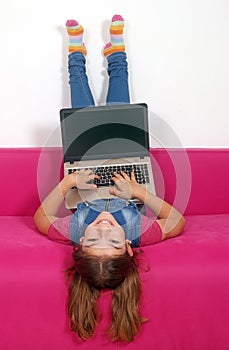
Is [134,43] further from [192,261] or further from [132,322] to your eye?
[132,322]

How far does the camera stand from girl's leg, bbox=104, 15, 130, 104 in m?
2.05

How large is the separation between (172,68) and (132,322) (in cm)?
116

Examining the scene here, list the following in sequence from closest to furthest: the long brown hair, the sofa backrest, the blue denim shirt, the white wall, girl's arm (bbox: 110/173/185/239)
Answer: the long brown hair
the blue denim shirt
girl's arm (bbox: 110/173/185/239)
the sofa backrest
the white wall

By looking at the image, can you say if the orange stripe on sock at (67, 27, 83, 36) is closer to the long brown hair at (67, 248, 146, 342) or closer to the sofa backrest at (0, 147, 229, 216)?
the sofa backrest at (0, 147, 229, 216)

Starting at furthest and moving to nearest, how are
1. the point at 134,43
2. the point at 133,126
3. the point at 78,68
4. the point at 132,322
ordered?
1. the point at 134,43
2. the point at 78,68
3. the point at 133,126
4. the point at 132,322

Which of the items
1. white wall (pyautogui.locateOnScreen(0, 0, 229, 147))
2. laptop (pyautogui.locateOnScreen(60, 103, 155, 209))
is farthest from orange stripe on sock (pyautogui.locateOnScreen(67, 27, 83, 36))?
laptop (pyautogui.locateOnScreen(60, 103, 155, 209))

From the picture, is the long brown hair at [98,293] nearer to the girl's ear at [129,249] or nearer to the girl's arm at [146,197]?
the girl's ear at [129,249]

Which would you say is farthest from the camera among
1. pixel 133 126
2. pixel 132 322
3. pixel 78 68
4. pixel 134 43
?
pixel 134 43

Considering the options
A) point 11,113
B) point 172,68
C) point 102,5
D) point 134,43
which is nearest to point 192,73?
point 172,68

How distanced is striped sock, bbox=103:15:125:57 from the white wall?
0.33 feet

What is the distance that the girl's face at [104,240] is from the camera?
1465mm

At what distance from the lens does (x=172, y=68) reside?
7.16 feet

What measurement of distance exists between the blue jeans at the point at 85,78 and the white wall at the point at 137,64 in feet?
0.44

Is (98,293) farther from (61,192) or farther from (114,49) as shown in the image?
(114,49)
